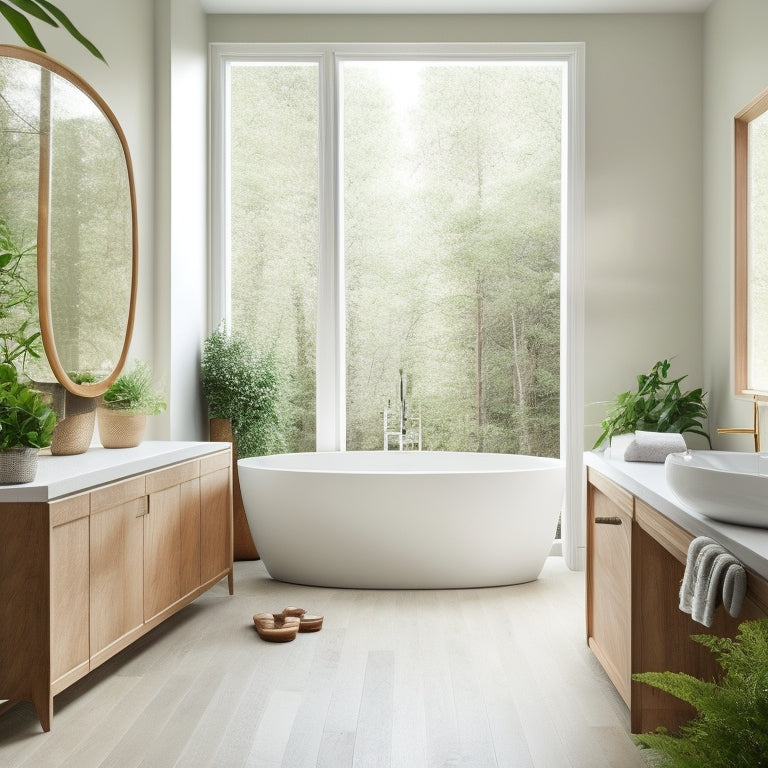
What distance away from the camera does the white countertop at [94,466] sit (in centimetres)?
254

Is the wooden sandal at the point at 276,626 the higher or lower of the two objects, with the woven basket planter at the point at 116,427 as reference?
lower

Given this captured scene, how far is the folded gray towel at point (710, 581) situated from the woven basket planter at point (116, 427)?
2.48 metres

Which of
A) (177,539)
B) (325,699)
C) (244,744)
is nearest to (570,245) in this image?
(177,539)

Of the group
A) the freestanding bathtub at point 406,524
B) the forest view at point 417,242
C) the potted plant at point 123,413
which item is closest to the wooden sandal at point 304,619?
the freestanding bathtub at point 406,524

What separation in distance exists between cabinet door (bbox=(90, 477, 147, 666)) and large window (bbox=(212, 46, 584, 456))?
2105 millimetres

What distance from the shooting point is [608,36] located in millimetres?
5066

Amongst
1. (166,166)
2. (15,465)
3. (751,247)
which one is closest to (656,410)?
(751,247)

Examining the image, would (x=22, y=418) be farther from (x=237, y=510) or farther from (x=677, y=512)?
(x=237, y=510)

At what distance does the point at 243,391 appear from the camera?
4.89 metres

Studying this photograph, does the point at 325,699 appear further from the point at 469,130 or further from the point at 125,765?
the point at 469,130

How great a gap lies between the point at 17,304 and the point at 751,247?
3.38 meters

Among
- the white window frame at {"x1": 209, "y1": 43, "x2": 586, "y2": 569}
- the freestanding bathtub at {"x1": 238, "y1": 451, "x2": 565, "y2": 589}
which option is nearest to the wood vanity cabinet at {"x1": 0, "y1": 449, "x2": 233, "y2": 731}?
the freestanding bathtub at {"x1": 238, "y1": 451, "x2": 565, "y2": 589}

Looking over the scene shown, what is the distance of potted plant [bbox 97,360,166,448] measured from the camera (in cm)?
368

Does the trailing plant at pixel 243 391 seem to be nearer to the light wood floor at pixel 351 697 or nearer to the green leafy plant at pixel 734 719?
the light wood floor at pixel 351 697
